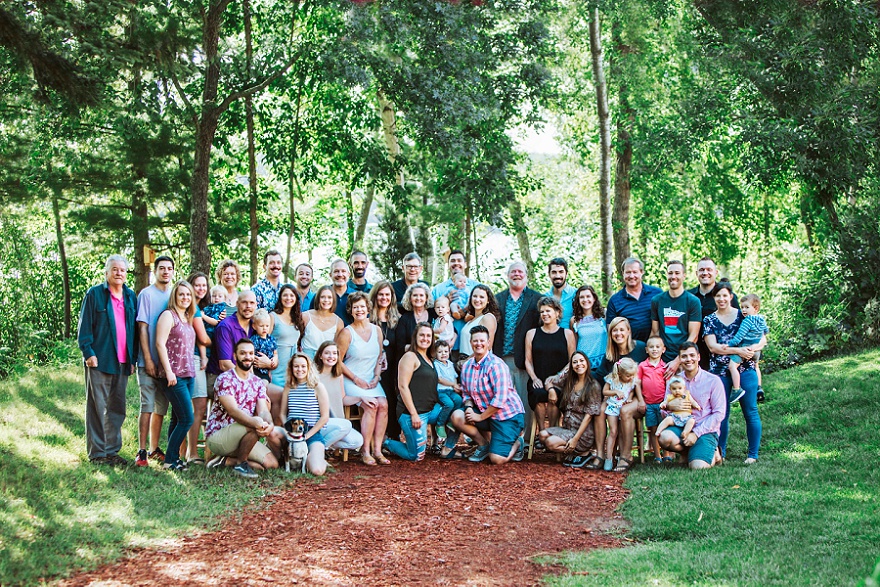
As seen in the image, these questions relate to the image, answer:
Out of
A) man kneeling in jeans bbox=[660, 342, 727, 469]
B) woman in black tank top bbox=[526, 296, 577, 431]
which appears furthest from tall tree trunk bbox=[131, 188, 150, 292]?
man kneeling in jeans bbox=[660, 342, 727, 469]

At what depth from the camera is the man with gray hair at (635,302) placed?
8.80 metres

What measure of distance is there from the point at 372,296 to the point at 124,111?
6.74m

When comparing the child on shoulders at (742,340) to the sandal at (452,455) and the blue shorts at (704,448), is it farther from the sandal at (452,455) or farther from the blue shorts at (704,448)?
the sandal at (452,455)

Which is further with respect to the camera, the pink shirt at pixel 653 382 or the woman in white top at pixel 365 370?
the woman in white top at pixel 365 370

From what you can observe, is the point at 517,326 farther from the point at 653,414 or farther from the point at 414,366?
the point at 653,414

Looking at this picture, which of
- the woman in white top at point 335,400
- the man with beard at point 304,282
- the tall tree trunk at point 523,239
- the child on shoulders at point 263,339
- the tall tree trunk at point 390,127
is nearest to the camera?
the child on shoulders at point 263,339

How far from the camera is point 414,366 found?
343 inches

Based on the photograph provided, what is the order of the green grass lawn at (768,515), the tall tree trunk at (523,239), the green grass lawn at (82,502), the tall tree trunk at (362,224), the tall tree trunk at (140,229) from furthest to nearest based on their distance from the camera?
1. the tall tree trunk at (362,224)
2. the tall tree trunk at (523,239)
3. the tall tree trunk at (140,229)
4. the green grass lawn at (82,502)
5. the green grass lawn at (768,515)

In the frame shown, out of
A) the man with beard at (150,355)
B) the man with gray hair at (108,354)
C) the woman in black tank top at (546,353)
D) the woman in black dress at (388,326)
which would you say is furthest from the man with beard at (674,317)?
the man with gray hair at (108,354)

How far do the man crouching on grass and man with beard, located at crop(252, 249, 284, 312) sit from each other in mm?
1048

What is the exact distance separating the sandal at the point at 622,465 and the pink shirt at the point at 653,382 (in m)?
0.60

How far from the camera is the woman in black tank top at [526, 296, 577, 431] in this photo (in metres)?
8.95

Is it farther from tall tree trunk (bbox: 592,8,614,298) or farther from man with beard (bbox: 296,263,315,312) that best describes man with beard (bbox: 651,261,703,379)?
tall tree trunk (bbox: 592,8,614,298)

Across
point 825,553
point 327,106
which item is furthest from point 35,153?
point 825,553
